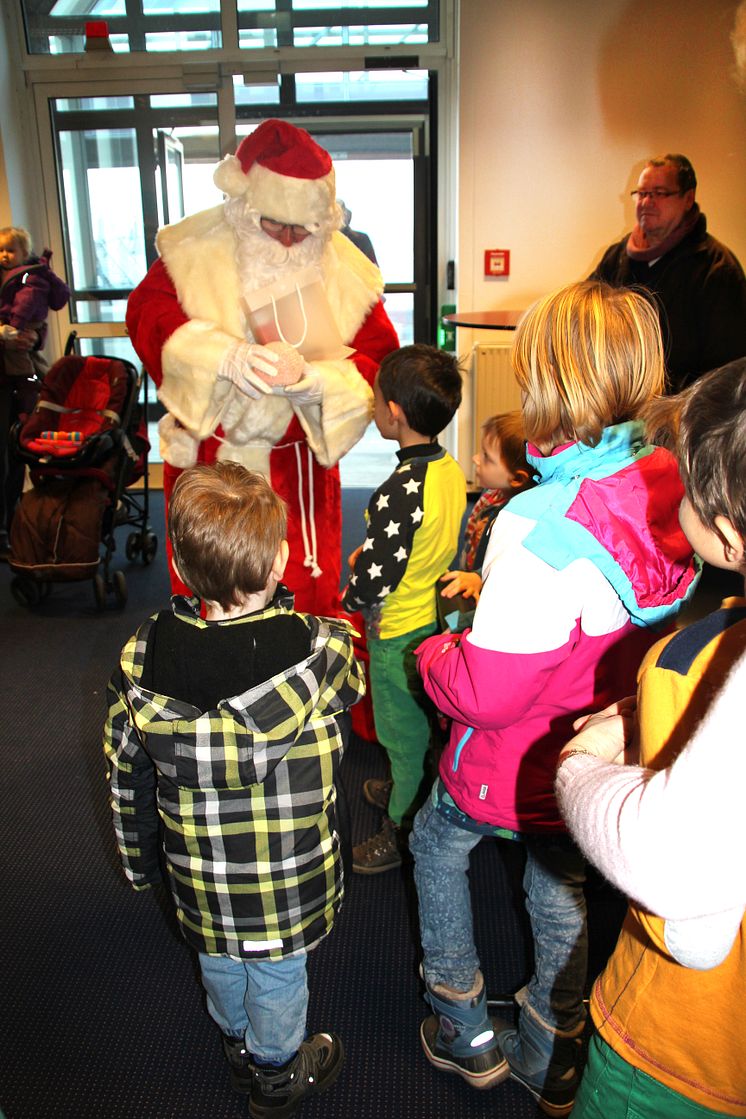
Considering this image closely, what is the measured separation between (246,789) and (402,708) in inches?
29.1

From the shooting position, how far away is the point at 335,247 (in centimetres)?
240

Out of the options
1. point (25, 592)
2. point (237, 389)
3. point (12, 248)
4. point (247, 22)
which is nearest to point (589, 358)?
point (237, 389)

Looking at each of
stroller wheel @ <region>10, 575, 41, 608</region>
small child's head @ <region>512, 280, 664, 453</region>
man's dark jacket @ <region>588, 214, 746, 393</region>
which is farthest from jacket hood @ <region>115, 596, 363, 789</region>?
stroller wheel @ <region>10, 575, 41, 608</region>

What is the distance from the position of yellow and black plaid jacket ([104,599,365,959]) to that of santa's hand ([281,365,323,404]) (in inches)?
39.9

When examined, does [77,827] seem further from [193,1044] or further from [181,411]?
[181,411]

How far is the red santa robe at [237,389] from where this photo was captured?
2.22 meters

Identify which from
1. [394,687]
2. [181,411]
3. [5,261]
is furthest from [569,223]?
[394,687]

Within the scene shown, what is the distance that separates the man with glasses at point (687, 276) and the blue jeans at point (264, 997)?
2.34 metres

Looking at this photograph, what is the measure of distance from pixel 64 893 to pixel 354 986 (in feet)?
2.46

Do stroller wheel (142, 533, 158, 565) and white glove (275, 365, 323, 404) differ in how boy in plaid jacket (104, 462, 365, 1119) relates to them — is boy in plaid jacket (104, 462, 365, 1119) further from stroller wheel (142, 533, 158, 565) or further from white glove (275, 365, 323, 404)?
stroller wheel (142, 533, 158, 565)

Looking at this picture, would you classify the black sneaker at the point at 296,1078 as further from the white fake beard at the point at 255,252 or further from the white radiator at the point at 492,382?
the white radiator at the point at 492,382

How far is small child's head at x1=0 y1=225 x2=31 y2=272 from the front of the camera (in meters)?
4.31

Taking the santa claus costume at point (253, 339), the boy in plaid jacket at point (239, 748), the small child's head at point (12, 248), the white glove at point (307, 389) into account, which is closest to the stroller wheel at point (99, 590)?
the santa claus costume at point (253, 339)

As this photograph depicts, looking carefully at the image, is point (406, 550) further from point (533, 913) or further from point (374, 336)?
point (374, 336)
